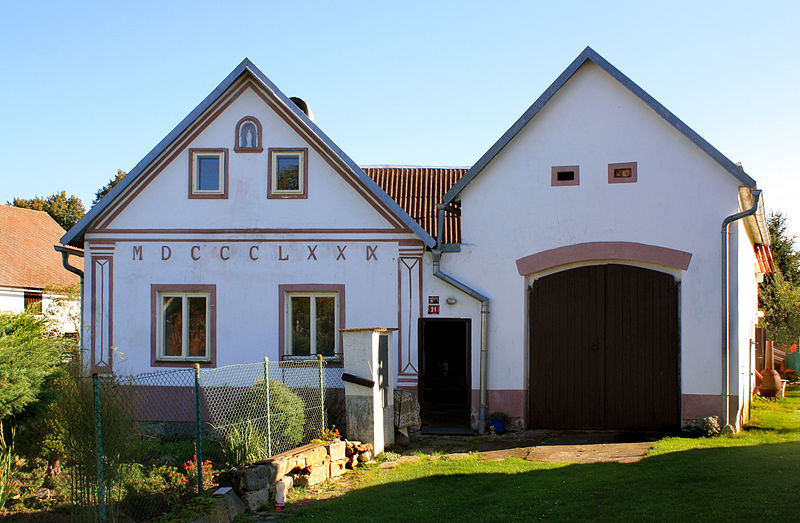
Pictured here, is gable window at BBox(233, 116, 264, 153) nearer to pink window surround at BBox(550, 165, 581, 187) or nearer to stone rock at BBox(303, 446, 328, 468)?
pink window surround at BBox(550, 165, 581, 187)

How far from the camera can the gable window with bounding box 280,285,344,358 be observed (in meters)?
14.6

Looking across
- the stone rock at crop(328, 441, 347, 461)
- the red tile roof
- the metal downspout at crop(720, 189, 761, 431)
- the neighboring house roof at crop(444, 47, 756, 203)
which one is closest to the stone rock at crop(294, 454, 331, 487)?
the stone rock at crop(328, 441, 347, 461)

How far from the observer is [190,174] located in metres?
14.9

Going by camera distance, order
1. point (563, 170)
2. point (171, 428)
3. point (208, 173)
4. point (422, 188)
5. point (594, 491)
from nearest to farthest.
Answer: point (594, 491)
point (563, 170)
point (171, 428)
point (208, 173)
point (422, 188)

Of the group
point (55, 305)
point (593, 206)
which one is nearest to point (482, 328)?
point (593, 206)

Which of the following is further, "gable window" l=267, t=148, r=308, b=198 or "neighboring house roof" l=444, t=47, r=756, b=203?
"gable window" l=267, t=148, r=308, b=198

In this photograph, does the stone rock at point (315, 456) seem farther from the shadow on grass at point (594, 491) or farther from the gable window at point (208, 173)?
the gable window at point (208, 173)

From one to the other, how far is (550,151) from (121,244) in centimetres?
852

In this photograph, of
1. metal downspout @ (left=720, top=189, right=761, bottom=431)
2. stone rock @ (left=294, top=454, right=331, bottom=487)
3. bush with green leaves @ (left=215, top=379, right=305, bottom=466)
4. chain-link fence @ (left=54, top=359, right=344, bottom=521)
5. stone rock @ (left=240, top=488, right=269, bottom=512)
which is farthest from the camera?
metal downspout @ (left=720, top=189, right=761, bottom=431)

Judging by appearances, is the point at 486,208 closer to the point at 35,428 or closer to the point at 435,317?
the point at 435,317

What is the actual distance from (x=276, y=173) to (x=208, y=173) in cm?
138

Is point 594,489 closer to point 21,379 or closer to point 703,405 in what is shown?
point 703,405

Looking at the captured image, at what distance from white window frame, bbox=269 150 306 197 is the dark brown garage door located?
16.2 feet

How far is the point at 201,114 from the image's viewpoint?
48.1 feet
